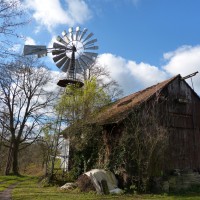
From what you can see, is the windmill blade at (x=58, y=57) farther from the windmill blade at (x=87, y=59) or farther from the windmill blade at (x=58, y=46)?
the windmill blade at (x=87, y=59)

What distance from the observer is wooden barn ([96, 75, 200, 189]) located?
17141mm

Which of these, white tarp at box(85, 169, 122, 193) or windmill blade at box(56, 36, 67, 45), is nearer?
white tarp at box(85, 169, 122, 193)

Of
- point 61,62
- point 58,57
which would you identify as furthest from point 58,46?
point 61,62

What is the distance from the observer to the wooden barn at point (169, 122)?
56.2 feet

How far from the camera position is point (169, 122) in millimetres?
18562

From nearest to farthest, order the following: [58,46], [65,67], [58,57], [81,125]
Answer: [81,125], [58,57], [65,67], [58,46]

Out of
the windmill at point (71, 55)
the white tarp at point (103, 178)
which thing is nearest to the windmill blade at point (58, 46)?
the windmill at point (71, 55)

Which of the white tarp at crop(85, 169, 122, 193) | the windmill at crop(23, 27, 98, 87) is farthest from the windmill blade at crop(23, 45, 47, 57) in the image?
the white tarp at crop(85, 169, 122, 193)

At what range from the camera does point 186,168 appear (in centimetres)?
1847

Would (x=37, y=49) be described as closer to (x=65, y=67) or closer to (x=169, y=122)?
(x=65, y=67)

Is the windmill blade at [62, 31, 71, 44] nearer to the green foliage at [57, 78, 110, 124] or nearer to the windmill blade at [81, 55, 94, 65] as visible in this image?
the windmill blade at [81, 55, 94, 65]

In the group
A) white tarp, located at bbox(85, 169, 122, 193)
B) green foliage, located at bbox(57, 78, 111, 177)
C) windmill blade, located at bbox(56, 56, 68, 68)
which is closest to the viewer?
white tarp, located at bbox(85, 169, 122, 193)

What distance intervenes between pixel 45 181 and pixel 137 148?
6.81m

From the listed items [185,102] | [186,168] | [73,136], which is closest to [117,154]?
[73,136]
